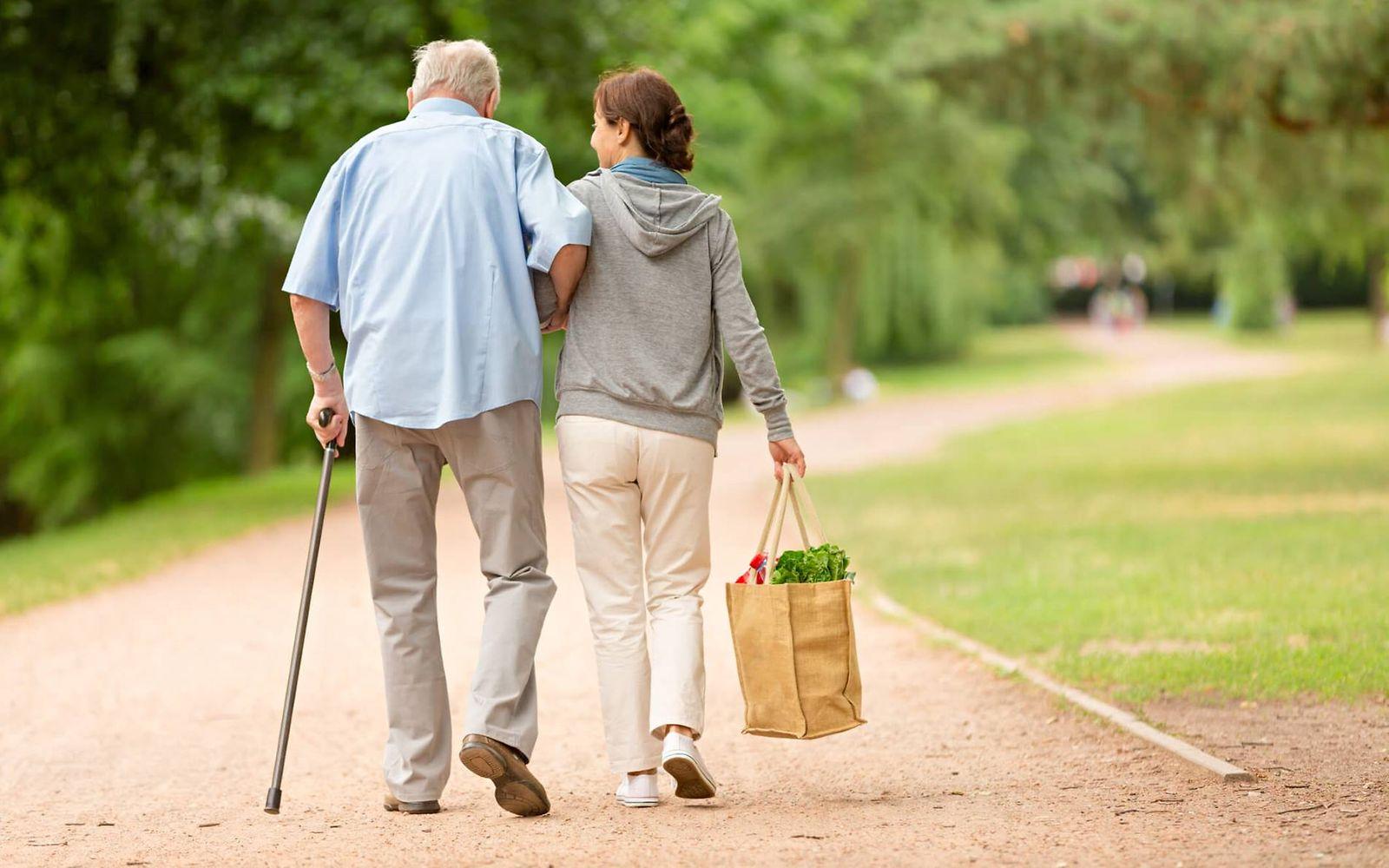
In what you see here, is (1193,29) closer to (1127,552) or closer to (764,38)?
(1127,552)

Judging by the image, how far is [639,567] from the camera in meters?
4.79

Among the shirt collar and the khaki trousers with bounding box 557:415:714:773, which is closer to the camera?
the khaki trousers with bounding box 557:415:714:773

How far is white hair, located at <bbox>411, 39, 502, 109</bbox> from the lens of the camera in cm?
484

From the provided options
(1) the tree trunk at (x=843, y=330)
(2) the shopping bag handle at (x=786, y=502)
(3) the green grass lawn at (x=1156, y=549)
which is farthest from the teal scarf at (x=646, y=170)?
(1) the tree trunk at (x=843, y=330)

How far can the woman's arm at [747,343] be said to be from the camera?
472 centimetres

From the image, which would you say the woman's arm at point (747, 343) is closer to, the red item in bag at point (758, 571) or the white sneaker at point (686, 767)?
the red item in bag at point (758, 571)

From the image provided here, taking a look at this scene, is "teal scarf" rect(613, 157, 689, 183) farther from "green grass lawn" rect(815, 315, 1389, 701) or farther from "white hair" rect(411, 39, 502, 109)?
"green grass lawn" rect(815, 315, 1389, 701)

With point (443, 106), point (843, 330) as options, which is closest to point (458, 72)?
point (443, 106)

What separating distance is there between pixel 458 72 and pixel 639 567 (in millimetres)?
1463

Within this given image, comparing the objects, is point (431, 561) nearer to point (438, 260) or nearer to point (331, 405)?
point (331, 405)

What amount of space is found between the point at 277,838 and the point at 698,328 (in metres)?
1.73

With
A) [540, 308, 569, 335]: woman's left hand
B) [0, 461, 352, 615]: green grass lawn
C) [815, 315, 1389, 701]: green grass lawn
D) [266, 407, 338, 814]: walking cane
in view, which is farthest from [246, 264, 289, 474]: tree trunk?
[540, 308, 569, 335]: woman's left hand

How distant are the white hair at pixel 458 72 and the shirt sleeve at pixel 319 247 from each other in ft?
1.16

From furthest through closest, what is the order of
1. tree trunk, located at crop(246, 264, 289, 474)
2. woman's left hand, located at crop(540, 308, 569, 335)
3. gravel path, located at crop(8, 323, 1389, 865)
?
tree trunk, located at crop(246, 264, 289, 474) → woman's left hand, located at crop(540, 308, 569, 335) → gravel path, located at crop(8, 323, 1389, 865)
